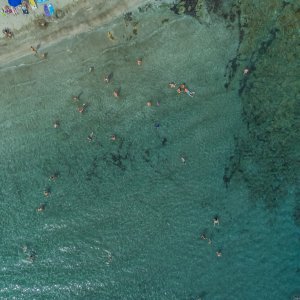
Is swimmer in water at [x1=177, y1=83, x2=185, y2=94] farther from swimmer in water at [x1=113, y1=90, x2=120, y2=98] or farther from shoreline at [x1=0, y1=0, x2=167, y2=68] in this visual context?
shoreline at [x1=0, y1=0, x2=167, y2=68]

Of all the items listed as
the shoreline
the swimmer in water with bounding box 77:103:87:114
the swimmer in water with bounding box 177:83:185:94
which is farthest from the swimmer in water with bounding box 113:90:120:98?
the shoreline

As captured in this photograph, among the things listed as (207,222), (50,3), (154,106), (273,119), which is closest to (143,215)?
(207,222)

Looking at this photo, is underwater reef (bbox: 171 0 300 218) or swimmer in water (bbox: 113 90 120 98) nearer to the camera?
underwater reef (bbox: 171 0 300 218)

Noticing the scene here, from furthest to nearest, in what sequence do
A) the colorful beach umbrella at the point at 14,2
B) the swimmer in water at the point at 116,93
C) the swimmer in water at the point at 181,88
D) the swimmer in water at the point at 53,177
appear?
1. the swimmer in water at the point at 53,177
2. the swimmer in water at the point at 116,93
3. the swimmer in water at the point at 181,88
4. the colorful beach umbrella at the point at 14,2

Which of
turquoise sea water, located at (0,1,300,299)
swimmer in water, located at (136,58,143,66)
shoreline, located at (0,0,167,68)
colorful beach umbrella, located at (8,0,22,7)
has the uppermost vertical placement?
colorful beach umbrella, located at (8,0,22,7)

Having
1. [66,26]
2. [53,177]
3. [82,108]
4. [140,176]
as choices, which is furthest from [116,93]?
[53,177]

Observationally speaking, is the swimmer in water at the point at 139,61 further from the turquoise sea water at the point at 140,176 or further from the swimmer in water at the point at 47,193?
the swimmer in water at the point at 47,193

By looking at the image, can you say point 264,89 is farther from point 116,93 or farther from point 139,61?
point 116,93

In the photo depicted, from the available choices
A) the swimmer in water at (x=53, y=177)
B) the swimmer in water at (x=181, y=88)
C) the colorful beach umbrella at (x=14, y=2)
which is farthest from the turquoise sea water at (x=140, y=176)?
the colorful beach umbrella at (x=14, y=2)
